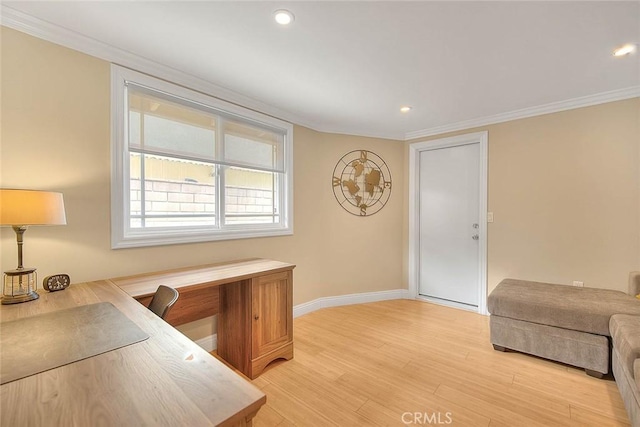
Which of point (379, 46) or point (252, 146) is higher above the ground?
point (379, 46)

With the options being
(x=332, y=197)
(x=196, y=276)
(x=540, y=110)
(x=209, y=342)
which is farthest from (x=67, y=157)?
(x=540, y=110)

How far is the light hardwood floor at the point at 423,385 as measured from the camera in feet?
5.55

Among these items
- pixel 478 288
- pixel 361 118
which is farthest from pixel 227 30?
pixel 478 288

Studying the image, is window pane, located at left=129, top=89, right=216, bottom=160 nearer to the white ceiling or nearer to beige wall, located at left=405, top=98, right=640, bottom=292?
the white ceiling

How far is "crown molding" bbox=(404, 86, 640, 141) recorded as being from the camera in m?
2.60

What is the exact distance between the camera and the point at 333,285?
369 cm

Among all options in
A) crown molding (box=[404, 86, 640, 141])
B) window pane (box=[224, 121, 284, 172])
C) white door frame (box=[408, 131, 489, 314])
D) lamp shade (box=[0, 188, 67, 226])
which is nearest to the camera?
lamp shade (box=[0, 188, 67, 226])

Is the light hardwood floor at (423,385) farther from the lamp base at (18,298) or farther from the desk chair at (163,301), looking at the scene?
the lamp base at (18,298)

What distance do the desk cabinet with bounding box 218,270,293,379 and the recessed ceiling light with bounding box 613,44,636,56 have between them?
288 centimetres

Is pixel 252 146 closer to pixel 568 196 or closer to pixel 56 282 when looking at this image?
pixel 56 282

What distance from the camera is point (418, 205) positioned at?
3980 millimetres

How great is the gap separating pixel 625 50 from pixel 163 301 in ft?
11.1

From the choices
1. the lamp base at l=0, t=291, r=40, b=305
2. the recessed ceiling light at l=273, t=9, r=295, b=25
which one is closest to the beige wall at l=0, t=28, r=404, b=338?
the lamp base at l=0, t=291, r=40, b=305

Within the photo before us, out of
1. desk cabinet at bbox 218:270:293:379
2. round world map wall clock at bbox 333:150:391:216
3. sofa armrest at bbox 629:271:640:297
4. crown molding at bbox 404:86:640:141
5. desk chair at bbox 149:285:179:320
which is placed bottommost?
desk cabinet at bbox 218:270:293:379
